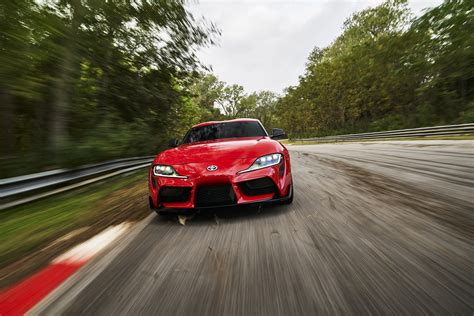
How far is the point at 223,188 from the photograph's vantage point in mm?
2861

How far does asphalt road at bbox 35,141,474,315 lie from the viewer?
146cm

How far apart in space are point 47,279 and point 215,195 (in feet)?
5.08

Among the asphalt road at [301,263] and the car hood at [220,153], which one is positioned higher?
the car hood at [220,153]

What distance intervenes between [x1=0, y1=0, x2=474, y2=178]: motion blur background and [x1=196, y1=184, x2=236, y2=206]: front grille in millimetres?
4721

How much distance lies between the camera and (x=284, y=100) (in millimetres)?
58625

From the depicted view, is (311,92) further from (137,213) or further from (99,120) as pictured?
(137,213)

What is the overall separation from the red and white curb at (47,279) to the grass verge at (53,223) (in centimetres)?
15

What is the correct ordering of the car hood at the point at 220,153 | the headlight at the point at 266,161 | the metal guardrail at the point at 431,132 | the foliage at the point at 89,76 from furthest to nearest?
the metal guardrail at the point at 431,132 → the foliage at the point at 89,76 → the car hood at the point at 220,153 → the headlight at the point at 266,161

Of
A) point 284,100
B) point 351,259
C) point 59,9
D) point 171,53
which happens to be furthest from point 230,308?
point 284,100

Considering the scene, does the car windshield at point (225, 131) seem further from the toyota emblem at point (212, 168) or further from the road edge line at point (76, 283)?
the road edge line at point (76, 283)

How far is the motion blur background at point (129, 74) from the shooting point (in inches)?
246

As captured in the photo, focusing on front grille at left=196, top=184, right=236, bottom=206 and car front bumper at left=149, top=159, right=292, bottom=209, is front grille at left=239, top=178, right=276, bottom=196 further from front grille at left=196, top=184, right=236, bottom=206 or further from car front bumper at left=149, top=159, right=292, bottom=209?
front grille at left=196, top=184, right=236, bottom=206

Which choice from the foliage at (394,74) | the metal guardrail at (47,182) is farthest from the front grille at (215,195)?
the foliage at (394,74)

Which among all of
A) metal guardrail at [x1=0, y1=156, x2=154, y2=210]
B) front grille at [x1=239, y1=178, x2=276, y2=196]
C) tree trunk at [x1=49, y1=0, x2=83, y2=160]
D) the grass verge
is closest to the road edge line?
the grass verge
